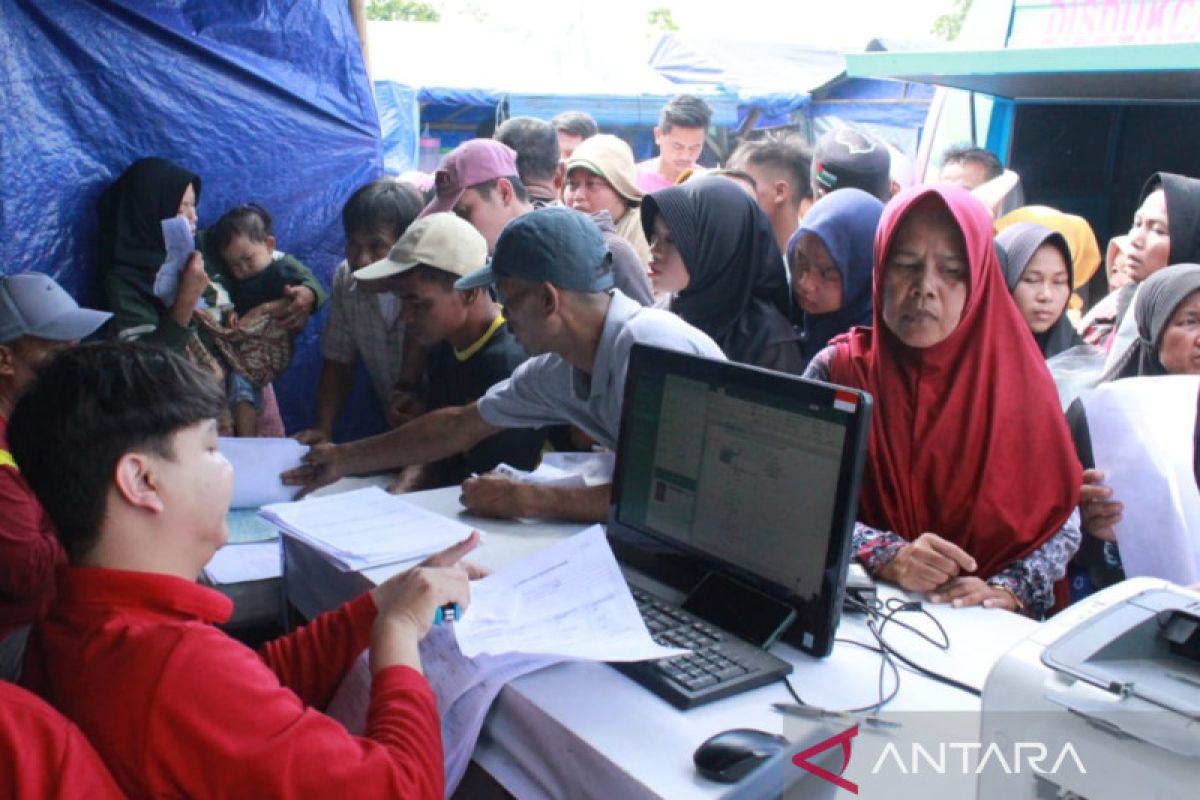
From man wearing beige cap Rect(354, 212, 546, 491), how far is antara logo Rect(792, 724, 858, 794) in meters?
1.46

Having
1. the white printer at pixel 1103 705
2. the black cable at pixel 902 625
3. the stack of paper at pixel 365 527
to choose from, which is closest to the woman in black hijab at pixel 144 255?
the stack of paper at pixel 365 527

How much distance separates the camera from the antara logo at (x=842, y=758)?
3.55 ft

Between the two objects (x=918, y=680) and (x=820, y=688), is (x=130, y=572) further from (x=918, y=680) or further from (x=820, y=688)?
(x=918, y=680)

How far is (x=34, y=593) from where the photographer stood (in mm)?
1914

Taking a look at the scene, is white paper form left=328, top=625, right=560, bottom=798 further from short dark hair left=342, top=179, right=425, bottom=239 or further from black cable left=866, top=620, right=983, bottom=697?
short dark hair left=342, top=179, right=425, bottom=239

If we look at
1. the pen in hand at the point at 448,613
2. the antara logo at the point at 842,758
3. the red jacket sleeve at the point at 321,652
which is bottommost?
the red jacket sleeve at the point at 321,652

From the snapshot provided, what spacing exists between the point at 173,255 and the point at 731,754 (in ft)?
8.63

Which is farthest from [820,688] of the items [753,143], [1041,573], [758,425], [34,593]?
[753,143]

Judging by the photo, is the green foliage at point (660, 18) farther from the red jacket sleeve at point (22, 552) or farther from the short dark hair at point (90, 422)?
the short dark hair at point (90, 422)

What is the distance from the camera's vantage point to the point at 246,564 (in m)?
2.10

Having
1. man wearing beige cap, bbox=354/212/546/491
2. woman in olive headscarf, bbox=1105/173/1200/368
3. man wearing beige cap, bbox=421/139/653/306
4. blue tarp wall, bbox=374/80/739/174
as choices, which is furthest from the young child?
blue tarp wall, bbox=374/80/739/174

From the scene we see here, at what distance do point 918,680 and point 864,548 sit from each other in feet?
1.28

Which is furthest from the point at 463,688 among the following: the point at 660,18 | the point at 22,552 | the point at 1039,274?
the point at 660,18

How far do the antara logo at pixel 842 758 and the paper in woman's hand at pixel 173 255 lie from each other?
103 inches
